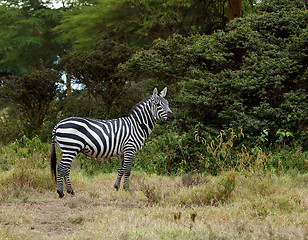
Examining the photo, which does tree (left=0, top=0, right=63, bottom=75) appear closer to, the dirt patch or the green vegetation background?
the green vegetation background

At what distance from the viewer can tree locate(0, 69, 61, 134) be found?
51.5 feet

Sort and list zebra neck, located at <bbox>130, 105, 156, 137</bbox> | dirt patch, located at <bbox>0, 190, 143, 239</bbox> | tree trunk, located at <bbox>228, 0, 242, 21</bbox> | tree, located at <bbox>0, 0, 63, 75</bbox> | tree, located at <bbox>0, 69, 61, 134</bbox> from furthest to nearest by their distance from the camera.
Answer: tree, located at <bbox>0, 0, 63, 75</bbox> < tree trunk, located at <bbox>228, 0, 242, 21</bbox> < tree, located at <bbox>0, 69, 61, 134</bbox> < zebra neck, located at <bbox>130, 105, 156, 137</bbox> < dirt patch, located at <bbox>0, 190, 143, 239</bbox>

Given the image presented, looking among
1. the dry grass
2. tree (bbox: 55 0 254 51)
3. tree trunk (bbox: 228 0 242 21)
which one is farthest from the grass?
tree (bbox: 55 0 254 51)

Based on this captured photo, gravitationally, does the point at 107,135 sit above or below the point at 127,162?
above

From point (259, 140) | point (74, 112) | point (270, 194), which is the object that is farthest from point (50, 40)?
point (270, 194)

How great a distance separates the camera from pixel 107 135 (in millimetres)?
7918

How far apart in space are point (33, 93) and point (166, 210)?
11.4 metres

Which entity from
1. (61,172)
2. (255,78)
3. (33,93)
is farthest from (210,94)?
(33,93)

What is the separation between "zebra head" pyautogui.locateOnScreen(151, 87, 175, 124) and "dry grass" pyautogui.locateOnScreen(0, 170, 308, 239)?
1299mm

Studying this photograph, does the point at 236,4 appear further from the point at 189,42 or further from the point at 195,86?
the point at 195,86

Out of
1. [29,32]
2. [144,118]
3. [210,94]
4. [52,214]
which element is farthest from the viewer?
[29,32]

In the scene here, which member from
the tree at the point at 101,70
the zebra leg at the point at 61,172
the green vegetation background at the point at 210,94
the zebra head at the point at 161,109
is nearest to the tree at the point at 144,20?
the green vegetation background at the point at 210,94

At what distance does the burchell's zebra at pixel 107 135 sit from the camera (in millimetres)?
7590

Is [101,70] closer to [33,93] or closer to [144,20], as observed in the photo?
[33,93]
